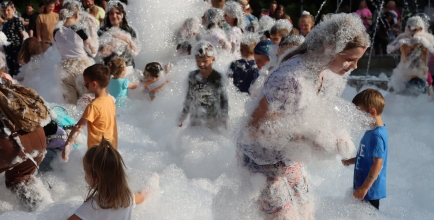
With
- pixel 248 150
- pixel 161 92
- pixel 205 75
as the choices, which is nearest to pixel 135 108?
pixel 161 92

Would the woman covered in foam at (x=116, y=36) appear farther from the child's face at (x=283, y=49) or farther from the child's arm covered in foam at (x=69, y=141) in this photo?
the child's arm covered in foam at (x=69, y=141)

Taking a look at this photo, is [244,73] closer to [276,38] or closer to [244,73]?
[244,73]

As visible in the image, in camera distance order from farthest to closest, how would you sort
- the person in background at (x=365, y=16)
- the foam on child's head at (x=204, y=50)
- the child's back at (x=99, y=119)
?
the person in background at (x=365, y=16) < the foam on child's head at (x=204, y=50) < the child's back at (x=99, y=119)

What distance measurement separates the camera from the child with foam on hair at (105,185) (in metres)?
3.10

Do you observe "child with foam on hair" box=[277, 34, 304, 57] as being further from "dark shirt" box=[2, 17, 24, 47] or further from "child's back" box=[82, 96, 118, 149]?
"dark shirt" box=[2, 17, 24, 47]

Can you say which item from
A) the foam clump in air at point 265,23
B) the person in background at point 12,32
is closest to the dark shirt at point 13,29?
the person in background at point 12,32

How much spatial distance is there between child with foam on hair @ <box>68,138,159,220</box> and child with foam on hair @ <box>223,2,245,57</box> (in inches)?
202

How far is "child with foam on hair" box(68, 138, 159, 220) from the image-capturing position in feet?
10.2

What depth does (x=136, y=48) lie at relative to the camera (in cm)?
799

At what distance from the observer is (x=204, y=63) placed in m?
5.73

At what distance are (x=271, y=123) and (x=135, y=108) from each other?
4713mm

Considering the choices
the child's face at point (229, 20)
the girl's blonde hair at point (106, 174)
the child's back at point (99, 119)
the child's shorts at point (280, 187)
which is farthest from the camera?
the child's face at point (229, 20)

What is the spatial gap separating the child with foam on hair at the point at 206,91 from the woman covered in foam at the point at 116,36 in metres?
2.21

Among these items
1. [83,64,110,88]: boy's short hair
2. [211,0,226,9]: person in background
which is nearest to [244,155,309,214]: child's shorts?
[83,64,110,88]: boy's short hair
